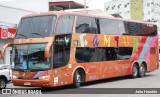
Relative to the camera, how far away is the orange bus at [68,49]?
17183 millimetres

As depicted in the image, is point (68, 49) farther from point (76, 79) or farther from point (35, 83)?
point (35, 83)

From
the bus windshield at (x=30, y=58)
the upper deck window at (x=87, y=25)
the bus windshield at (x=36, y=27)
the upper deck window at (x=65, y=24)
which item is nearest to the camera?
the bus windshield at (x=30, y=58)

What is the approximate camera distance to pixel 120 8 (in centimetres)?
11450

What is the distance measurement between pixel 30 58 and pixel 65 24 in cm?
254

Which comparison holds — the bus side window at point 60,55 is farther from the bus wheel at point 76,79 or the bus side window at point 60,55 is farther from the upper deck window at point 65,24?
the bus wheel at point 76,79

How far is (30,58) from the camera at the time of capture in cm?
Result: 1736

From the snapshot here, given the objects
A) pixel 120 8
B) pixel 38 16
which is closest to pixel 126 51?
pixel 38 16

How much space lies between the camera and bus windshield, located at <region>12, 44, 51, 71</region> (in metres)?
17.1

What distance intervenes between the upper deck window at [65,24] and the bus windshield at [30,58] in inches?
49.7

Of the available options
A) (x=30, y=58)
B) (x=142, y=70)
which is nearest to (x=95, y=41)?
(x=30, y=58)

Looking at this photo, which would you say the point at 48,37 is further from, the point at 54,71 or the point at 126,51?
the point at 126,51

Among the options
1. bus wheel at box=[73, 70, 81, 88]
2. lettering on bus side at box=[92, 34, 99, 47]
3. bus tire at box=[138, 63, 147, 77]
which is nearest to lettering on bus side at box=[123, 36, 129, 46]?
bus tire at box=[138, 63, 147, 77]

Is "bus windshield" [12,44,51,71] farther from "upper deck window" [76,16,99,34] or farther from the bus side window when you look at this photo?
"upper deck window" [76,16,99,34]

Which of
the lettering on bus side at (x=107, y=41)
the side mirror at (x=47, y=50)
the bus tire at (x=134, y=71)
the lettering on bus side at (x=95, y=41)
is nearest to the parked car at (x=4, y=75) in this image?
the side mirror at (x=47, y=50)
